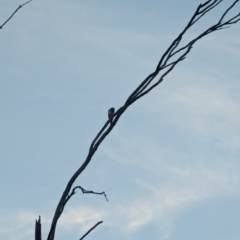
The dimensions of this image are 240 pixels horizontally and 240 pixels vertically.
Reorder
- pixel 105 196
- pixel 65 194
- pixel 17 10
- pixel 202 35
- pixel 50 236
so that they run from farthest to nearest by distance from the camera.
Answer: pixel 17 10 < pixel 105 196 < pixel 202 35 < pixel 65 194 < pixel 50 236

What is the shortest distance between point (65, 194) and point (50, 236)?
152 mm

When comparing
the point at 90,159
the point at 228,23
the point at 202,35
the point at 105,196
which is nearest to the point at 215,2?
the point at 228,23

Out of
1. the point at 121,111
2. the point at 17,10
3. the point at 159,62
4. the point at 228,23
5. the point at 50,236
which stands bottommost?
the point at 50,236


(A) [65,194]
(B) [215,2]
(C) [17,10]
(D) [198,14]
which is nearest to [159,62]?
(D) [198,14]

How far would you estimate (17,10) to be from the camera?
176 cm

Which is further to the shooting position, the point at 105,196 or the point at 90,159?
the point at 105,196

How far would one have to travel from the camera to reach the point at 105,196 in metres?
1.55

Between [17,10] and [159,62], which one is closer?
[159,62]

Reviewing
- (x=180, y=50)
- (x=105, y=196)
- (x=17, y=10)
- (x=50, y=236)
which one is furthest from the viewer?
(x=17, y=10)

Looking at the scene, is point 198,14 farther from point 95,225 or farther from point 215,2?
point 95,225

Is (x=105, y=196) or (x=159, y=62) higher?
(x=159, y=62)

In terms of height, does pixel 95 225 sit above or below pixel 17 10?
below

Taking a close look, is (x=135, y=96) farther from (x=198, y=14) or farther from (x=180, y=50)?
(x=198, y=14)

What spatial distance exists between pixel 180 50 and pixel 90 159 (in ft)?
1.89
